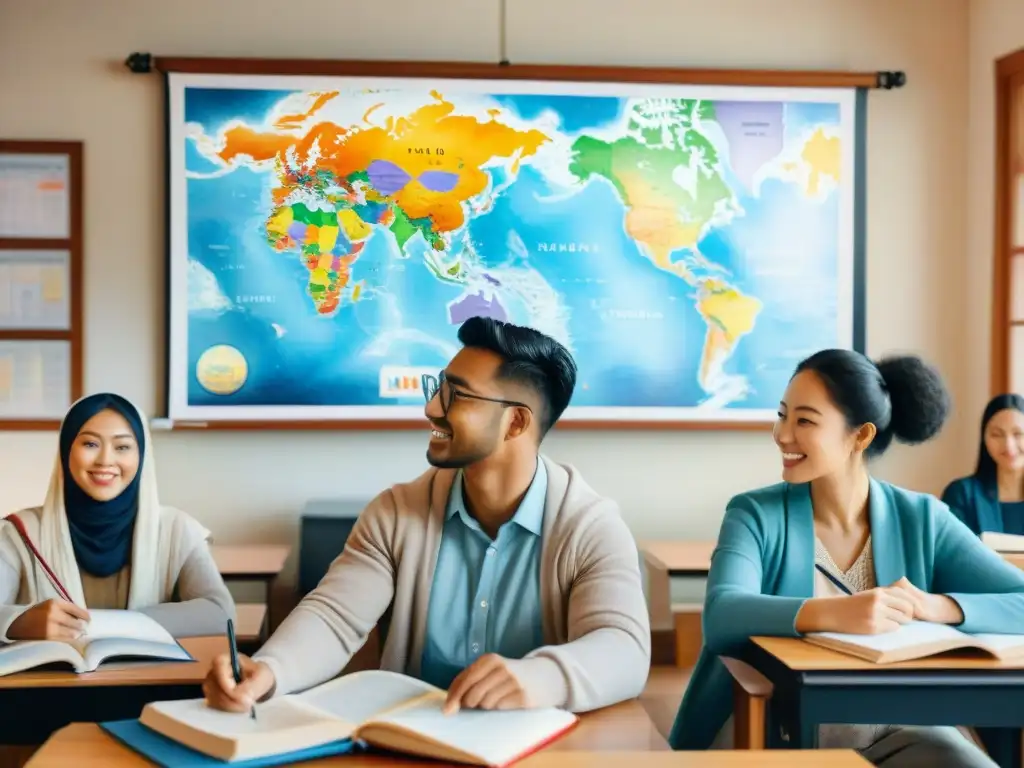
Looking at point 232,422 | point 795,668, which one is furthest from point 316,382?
point 795,668

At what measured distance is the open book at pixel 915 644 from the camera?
174cm

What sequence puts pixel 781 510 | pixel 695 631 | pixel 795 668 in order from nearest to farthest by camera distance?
pixel 795 668, pixel 781 510, pixel 695 631

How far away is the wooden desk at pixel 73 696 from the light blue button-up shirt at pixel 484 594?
16.3 inches

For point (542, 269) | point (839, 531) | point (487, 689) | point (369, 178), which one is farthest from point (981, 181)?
point (487, 689)

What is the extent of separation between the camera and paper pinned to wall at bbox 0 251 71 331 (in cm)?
412

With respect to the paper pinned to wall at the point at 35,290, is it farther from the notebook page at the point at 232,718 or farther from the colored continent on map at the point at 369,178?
the notebook page at the point at 232,718

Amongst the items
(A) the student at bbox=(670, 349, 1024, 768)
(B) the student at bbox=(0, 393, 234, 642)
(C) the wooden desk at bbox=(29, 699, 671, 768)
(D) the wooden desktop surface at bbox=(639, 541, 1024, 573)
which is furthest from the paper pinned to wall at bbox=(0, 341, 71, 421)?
(C) the wooden desk at bbox=(29, 699, 671, 768)

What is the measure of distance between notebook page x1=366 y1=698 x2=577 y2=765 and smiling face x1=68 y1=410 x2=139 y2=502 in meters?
1.27

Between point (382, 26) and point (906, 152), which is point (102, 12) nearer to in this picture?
point (382, 26)

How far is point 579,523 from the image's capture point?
1.79 m

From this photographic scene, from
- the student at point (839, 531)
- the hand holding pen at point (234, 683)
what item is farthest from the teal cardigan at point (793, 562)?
the hand holding pen at point (234, 683)

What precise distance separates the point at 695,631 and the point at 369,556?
101 inches

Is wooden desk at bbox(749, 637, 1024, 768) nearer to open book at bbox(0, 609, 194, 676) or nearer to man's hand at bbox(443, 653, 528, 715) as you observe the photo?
man's hand at bbox(443, 653, 528, 715)

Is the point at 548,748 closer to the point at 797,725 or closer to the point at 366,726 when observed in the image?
the point at 366,726
